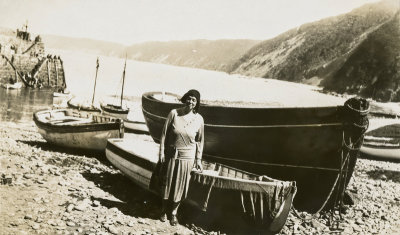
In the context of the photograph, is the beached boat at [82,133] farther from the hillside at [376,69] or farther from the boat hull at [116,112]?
the hillside at [376,69]

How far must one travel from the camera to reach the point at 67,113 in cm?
1565

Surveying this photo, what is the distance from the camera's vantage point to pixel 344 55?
85.4 metres

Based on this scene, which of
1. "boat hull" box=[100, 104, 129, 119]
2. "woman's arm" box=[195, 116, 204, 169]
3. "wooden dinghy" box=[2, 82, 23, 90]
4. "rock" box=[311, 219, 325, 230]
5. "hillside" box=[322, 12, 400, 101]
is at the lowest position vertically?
"wooden dinghy" box=[2, 82, 23, 90]

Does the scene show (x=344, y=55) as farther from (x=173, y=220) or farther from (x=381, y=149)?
(x=173, y=220)

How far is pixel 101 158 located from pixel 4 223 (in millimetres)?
6123

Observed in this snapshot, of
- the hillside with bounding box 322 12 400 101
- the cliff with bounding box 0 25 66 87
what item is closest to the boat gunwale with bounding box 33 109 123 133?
the cliff with bounding box 0 25 66 87

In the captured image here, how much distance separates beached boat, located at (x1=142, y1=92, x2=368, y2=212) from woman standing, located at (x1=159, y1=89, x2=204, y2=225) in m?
3.08

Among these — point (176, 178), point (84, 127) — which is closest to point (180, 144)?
point (176, 178)

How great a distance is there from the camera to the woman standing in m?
6.33

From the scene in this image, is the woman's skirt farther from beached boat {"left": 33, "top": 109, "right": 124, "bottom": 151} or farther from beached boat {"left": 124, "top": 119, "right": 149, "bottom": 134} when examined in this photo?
beached boat {"left": 124, "top": 119, "right": 149, "bottom": 134}

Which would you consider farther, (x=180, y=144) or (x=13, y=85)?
(x=13, y=85)

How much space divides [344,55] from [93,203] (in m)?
88.1

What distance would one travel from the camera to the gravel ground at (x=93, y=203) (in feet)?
21.2

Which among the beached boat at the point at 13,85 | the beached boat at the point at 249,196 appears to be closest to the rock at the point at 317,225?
the beached boat at the point at 249,196
